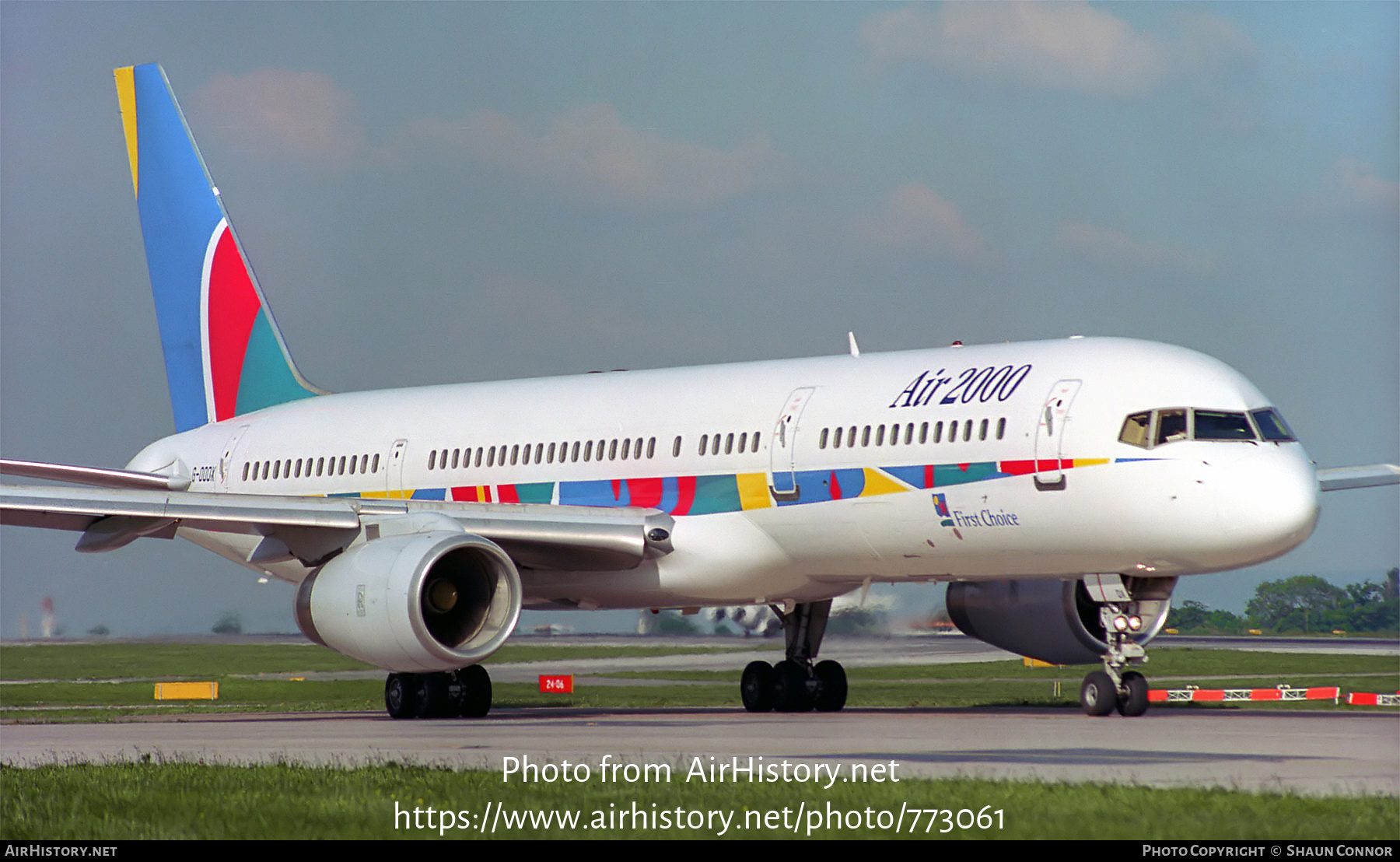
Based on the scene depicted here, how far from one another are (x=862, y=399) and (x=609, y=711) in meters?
5.62

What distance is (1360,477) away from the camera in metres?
23.2

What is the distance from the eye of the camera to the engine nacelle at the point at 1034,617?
2250 centimetres

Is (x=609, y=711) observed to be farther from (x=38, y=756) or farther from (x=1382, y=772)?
(x=1382, y=772)

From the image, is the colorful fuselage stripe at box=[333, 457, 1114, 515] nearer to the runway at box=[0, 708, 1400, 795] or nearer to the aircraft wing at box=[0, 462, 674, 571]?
the aircraft wing at box=[0, 462, 674, 571]

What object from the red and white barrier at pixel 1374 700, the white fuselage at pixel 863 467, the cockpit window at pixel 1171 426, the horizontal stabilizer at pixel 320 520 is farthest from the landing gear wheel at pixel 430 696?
the red and white barrier at pixel 1374 700

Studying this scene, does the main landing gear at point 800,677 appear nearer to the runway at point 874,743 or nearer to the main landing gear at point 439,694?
the runway at point 874,743

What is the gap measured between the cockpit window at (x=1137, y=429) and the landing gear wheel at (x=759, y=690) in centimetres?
686

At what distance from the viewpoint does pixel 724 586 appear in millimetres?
22203

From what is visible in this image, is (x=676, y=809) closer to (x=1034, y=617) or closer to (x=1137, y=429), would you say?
(x=1137, y=429)

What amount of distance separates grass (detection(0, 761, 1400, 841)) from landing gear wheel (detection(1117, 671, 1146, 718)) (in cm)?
793

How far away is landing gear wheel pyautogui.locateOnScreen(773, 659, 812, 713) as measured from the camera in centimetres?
2388

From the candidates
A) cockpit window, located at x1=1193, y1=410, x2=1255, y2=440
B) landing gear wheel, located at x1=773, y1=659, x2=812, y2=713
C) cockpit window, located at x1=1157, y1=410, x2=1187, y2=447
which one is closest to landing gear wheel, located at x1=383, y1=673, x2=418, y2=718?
landing gear wheel, located at x1=773, y1=659, x2=812, y2=713

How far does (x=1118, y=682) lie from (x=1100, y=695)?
235 mm
